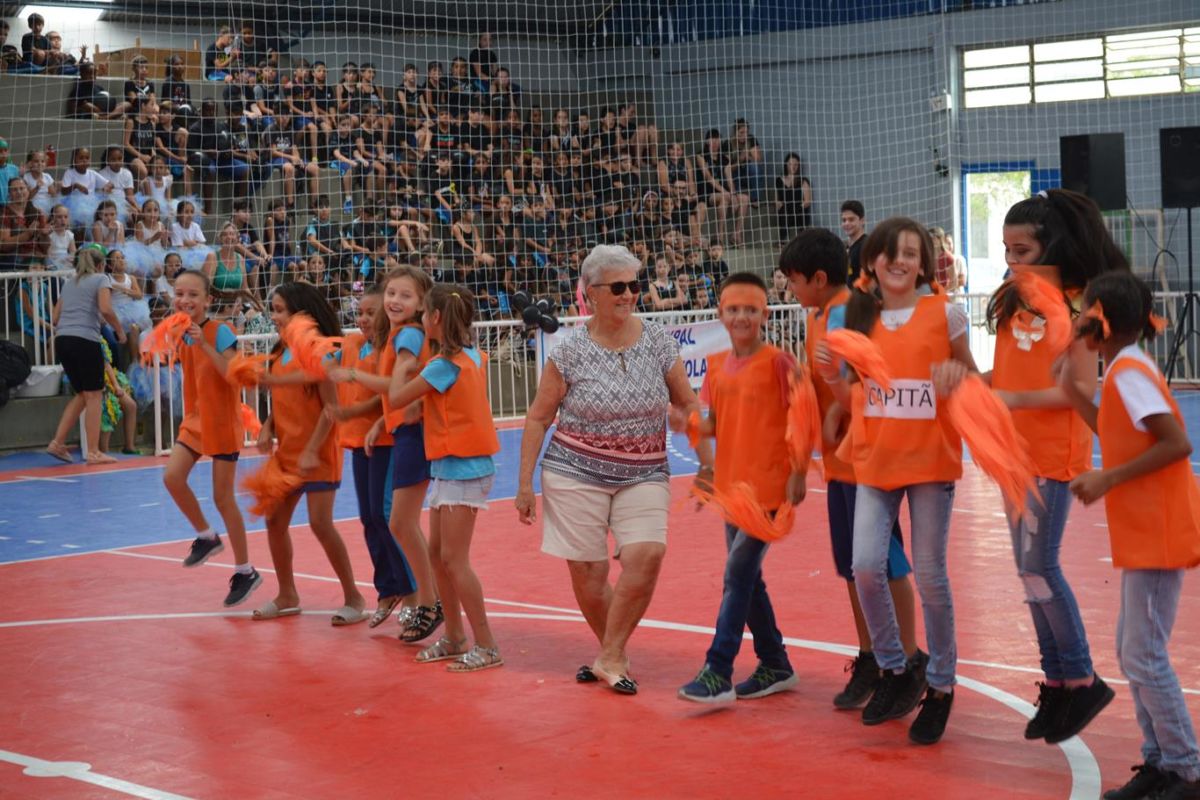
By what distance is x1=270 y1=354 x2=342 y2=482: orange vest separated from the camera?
24.4 feet

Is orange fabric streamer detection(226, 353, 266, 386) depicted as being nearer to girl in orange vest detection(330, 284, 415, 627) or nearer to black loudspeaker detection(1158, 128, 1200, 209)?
girl in orange vest detection(330, 284, 415, 627)

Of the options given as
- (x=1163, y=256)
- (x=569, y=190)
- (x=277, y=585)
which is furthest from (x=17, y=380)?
(x=1163, y=256)

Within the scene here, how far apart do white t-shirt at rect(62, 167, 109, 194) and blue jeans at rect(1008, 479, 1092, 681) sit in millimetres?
13537

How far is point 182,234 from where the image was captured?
16531mm

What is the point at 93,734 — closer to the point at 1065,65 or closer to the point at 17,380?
the point at 17,380

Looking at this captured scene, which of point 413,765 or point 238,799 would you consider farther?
point 413,765

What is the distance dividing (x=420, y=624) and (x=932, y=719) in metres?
2.67

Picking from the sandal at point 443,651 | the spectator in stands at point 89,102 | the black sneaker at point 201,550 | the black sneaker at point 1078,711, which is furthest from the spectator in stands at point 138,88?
the black sneaker at point 1078,711

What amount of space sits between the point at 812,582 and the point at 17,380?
32.2 feet

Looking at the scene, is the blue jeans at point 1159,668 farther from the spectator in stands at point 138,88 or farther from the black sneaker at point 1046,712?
the spectator in stands at point 138,88

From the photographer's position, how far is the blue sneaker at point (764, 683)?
580 centimetres

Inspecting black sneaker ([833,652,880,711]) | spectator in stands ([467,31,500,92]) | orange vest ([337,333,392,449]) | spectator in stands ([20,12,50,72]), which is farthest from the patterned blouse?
spectator in stands ([467,31,500,92])

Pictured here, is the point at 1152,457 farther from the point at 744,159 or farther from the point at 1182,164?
the point at 744,159

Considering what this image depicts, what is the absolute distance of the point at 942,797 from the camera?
178 inches
